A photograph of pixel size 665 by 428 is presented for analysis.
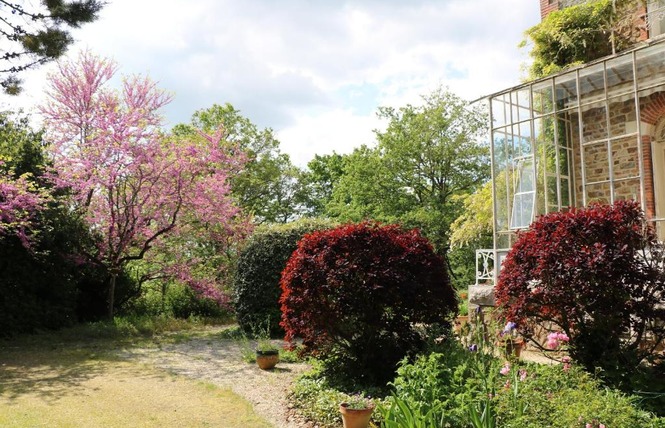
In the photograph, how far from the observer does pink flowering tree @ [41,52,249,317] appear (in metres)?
12.2

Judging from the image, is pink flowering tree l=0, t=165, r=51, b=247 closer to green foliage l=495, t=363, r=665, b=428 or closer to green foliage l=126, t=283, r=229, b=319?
green foliage l=126, t=283, r=229, b=319

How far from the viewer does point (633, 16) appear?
10.3 meters

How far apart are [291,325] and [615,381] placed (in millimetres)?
3604

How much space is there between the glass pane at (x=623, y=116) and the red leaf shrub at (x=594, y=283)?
17.5ft

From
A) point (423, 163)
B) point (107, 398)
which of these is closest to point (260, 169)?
point (423, 163)

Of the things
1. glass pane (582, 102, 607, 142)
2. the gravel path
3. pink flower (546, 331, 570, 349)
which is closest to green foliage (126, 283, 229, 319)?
the gravel path

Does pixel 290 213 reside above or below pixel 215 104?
below

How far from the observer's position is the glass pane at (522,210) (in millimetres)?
9195

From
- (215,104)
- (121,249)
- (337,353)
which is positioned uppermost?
(215,104)

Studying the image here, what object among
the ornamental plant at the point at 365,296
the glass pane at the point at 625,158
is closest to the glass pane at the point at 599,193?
the glass pane at the point at 625,158

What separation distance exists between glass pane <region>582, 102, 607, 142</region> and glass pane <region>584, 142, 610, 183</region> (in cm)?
23

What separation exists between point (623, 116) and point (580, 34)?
199 centimetres

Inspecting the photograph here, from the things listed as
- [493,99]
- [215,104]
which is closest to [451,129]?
[215,104]

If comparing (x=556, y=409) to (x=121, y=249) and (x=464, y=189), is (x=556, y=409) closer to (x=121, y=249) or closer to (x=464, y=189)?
(x=121, y=249)
